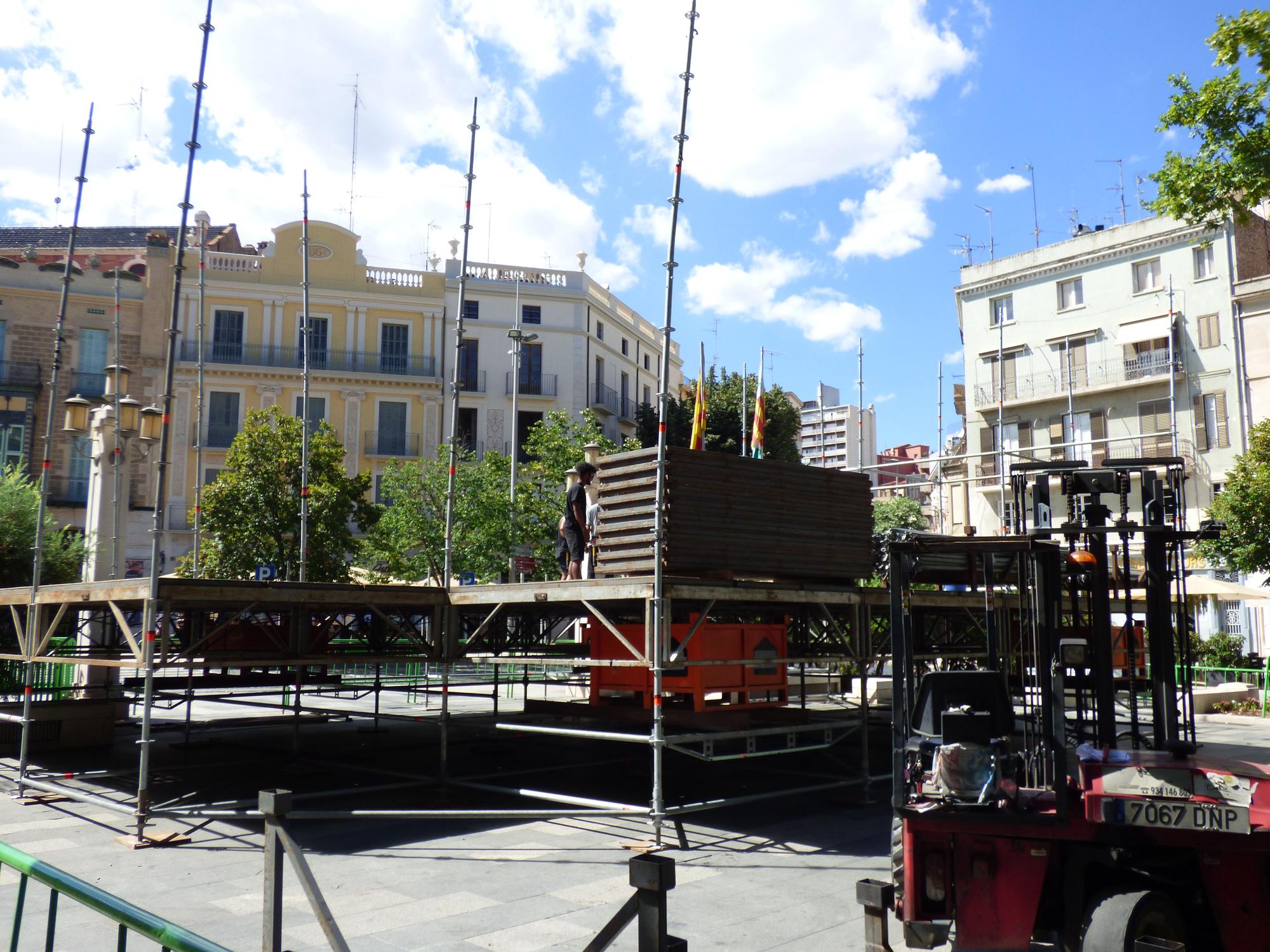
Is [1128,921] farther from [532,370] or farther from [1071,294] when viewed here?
[1071,294]

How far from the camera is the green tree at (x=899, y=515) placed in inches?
2276

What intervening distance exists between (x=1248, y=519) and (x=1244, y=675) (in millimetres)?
6908

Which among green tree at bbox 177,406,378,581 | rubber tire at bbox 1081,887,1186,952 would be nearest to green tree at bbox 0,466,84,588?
green tree at bbox 177,406,378,581

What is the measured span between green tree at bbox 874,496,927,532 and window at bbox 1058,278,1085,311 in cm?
1533

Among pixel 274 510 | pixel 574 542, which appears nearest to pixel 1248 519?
pixel 574 542

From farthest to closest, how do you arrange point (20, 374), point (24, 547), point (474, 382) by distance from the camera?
point (474, 382) → point (20, 374) → point (24, 547)

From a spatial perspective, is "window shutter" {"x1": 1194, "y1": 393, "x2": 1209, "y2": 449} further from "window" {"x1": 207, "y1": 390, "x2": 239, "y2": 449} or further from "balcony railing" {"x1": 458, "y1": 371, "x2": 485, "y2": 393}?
"window" {"x1": 207, "y1": 390, "x2": 239, "y2": 449}

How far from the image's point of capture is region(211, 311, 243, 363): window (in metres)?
43.3

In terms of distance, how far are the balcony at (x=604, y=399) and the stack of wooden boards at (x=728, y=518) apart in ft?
115

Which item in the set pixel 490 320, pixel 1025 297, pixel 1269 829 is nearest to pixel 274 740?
pixel 1269 829

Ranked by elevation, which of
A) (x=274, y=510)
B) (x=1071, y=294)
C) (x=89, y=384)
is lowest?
(x=274, y=510)

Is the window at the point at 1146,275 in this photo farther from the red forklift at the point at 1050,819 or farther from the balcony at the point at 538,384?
the red forklift at the point at 1050,819

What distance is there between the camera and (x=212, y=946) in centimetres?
315

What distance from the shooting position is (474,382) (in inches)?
1827
